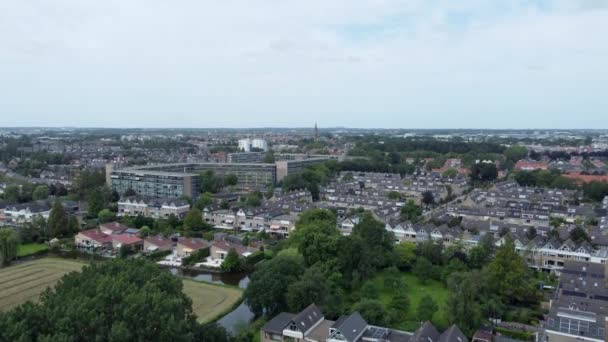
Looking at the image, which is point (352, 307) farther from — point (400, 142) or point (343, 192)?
point (400, 142)

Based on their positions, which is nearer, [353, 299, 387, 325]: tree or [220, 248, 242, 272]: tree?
[353, 299, 387, 325]: tree

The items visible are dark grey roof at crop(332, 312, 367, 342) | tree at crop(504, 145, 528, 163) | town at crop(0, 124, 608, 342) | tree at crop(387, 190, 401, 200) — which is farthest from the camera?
tree at crop(504, 145, 528, 163)

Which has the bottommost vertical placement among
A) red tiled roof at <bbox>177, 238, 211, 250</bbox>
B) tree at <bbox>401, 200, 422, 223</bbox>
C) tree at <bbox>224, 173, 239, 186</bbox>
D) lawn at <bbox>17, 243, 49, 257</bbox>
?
lawn at <bbox>17, 243, 49, 257</bbox>

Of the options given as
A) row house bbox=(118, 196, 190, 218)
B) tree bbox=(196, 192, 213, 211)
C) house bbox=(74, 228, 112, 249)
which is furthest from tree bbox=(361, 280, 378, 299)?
row house bbox=(118, 196, 190, 218)

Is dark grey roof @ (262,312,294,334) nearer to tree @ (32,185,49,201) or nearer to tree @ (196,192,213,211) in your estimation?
tree @ (196,192,213,211)

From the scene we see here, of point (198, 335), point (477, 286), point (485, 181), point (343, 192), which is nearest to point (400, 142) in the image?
point (485, 181)

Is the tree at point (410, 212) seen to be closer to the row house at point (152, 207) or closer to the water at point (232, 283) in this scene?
the water at point (232, 283)

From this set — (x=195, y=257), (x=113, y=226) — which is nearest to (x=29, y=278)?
(x=195, y=257)
